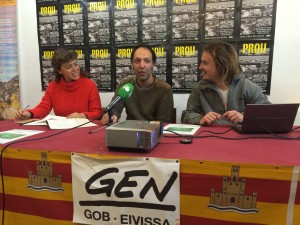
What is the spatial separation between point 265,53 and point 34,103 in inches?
93.7

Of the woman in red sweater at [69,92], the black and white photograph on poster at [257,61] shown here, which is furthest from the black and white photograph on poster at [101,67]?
the black and white photograph on poster at [257,61]

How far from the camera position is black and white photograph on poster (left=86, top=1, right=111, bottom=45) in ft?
8.21

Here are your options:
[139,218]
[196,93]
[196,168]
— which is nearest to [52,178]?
[139,218]

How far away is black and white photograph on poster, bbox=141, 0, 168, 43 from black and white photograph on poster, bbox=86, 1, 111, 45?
0.36 meters

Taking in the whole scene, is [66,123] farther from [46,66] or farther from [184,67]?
[46,66]

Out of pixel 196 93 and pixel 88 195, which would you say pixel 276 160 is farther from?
pixel 196 93

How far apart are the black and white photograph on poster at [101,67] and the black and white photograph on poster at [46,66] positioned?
18.8 inches

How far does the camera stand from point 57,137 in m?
1.25

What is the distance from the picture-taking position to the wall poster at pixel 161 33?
219 cm

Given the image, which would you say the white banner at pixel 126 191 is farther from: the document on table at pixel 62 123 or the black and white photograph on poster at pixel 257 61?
the black and white photograph on poster at pixel 257 61

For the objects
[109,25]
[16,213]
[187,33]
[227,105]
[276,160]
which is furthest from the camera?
[109,25]

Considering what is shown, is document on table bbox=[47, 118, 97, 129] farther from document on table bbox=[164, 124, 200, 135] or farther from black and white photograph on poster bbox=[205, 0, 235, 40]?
black and white photograph on poster bbox=[205, 0, 235, 40]

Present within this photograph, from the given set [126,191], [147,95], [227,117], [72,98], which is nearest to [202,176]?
[126,191]

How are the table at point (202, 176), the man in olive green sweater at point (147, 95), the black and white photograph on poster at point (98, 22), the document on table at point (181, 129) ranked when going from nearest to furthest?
the table at point (202, 176)
the document on table at point (181, 129)
the man in olive green sweater at point (147, 95)
the black and white photograph on poster at point (98, 22)
